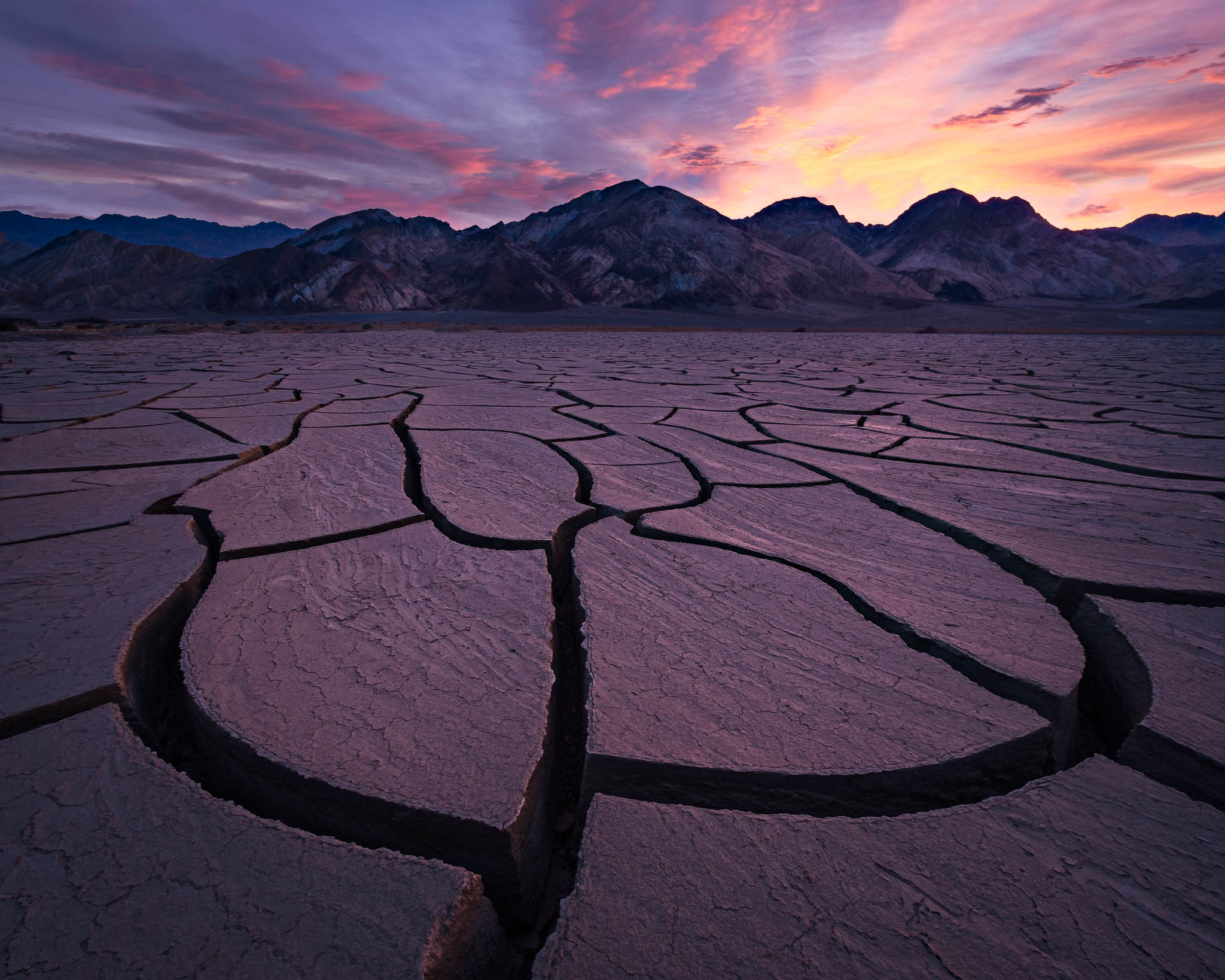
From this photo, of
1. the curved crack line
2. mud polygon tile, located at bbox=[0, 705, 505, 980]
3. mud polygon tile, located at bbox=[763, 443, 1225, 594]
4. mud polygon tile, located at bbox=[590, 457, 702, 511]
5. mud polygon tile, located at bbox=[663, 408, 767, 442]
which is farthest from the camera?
mud polygon tile, located at bbox=[663, 408, 767, 442]

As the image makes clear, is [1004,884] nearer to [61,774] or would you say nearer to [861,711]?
[861,711]

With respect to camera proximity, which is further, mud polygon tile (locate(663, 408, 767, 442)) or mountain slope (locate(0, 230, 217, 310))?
mountain slope (locate(0, 230, 217, 310))

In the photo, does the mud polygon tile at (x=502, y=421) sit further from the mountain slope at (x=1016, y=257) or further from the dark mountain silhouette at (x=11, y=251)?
the dark mountain silhouette at (x=11, y=251)

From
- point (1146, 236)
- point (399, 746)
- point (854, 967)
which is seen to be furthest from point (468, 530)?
point (1146, 236)

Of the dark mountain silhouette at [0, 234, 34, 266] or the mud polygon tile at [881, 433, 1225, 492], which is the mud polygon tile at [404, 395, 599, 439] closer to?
the mud polygon tile at [881, 433, 1225, 492]

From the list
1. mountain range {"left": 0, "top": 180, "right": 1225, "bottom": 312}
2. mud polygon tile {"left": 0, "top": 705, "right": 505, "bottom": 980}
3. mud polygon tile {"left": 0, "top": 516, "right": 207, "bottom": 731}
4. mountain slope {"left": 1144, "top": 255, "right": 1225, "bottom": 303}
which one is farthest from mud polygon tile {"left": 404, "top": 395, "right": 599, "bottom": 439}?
mountain slope {"left": 1144, "top": 255, "right": 1225, "bottom": 303}

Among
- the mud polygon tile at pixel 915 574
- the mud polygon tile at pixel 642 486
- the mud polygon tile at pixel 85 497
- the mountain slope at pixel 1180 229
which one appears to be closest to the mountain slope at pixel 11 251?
the mud polygon tile at pixel 85 497
